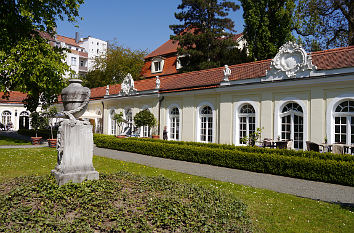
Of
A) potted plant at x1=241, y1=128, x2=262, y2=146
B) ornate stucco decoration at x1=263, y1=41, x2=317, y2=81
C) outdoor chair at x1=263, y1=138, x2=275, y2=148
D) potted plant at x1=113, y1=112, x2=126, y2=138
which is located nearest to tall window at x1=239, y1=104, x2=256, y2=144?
potted plant at x1=241, y1=128, x2=262, y2=146

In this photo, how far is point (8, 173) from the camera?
30.4 feet

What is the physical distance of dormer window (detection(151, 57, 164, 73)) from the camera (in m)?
37.5

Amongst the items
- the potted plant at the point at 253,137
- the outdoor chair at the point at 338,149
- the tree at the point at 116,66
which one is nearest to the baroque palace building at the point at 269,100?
the potted plant at the point at 253,137

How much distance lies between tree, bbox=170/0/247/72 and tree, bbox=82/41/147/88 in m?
10.7

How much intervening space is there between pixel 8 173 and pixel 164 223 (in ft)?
23.4

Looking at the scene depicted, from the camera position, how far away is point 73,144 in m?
6.45

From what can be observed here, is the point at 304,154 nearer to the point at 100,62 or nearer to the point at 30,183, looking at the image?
the point at 30,183

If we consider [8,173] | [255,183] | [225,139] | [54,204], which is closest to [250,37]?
[225,139]

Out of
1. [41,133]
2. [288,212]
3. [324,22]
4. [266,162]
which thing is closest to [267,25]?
[324,22]

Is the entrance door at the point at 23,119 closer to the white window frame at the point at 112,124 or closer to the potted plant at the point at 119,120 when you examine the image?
the white window frame at the point at 112,124

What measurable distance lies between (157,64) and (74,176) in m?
33.2

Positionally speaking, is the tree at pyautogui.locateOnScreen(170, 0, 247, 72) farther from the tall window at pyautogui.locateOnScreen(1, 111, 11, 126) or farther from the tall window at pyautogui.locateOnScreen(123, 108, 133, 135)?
the tall window at pyautogui.locateOnScreen(1, 111, 11, 126)

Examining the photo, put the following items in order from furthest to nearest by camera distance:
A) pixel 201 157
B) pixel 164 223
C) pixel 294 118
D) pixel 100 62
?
pixel 100 62 → pixel 294 118 → pixel 201 157 → pixel 164 223

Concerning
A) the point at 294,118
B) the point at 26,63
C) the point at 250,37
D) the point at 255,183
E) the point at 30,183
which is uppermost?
the point at 250,37
